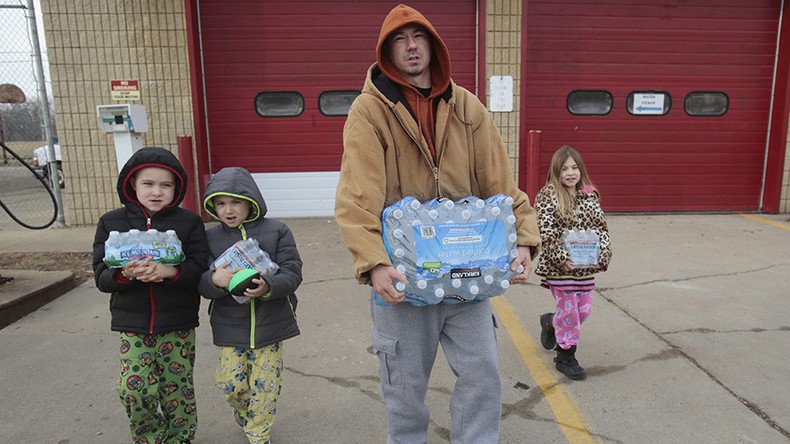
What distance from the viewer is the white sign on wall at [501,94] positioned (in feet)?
25.9

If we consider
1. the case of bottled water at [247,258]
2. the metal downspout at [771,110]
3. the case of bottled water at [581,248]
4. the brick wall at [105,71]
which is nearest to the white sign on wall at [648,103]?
the metal downspout at [771,110]

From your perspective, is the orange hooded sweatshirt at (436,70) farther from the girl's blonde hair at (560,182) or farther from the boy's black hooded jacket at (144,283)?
the girl's blonde hair at (560,182)

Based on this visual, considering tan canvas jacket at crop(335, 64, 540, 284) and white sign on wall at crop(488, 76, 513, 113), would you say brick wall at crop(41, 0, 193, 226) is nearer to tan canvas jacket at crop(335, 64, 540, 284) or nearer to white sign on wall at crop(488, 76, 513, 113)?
white sign on wall at crop(488, 76, 513, 113)

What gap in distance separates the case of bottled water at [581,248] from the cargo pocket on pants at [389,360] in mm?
1489

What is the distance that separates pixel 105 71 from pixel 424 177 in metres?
6.93

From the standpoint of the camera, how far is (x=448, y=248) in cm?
205

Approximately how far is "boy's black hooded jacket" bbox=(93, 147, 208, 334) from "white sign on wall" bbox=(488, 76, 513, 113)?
6.05 meters

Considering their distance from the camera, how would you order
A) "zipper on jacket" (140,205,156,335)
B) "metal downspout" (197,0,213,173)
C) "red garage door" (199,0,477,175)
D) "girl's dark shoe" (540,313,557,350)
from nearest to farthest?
"zipper on jacket" (140,205,156,335)
"girl's dark shoe" (540,313,557,350)
"metal downspout" (197,0,213,173)
"red garage door" (199,0,477,175)

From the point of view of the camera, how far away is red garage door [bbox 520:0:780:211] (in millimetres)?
8117

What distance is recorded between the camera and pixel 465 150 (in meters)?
2.30

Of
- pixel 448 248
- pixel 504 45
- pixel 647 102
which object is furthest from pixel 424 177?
pixel 647 102

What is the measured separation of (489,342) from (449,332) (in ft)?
0.56

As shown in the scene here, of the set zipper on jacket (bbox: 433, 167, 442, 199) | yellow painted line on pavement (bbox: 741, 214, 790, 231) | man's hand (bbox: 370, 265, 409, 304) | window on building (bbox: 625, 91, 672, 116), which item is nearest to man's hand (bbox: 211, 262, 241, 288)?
man's hand (bbox: 370, 265, 409, 304)

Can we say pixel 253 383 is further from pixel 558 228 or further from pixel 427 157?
pixel 558 228
